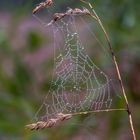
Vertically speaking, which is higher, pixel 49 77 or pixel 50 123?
pixel 50 123

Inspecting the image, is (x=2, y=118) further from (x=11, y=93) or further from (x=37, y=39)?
(x=37, y=39)

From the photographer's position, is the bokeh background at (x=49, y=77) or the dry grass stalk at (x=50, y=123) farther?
the bokeh background at (x=49, y=77)

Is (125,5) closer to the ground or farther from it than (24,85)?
farther from it

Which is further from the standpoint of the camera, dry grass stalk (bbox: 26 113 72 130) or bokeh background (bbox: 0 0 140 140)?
bokeh background (bbox: 0 0 140 140)

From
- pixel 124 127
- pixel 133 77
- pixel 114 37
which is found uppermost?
pixel 114 37

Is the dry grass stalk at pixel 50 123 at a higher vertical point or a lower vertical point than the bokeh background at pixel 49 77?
higher

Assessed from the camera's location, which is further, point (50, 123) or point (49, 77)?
point (49, 77)

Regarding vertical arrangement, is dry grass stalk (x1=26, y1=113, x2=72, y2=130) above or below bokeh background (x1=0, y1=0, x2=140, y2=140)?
above

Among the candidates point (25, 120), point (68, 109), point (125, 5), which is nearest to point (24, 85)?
point (25, 120)

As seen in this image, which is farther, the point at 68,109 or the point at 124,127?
the point at 124,127

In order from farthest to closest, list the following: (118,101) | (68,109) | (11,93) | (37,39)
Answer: (37,39) → (11,93) → (118,101) → (68,109)

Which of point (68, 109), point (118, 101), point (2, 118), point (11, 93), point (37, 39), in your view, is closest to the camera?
point (68, 109)
